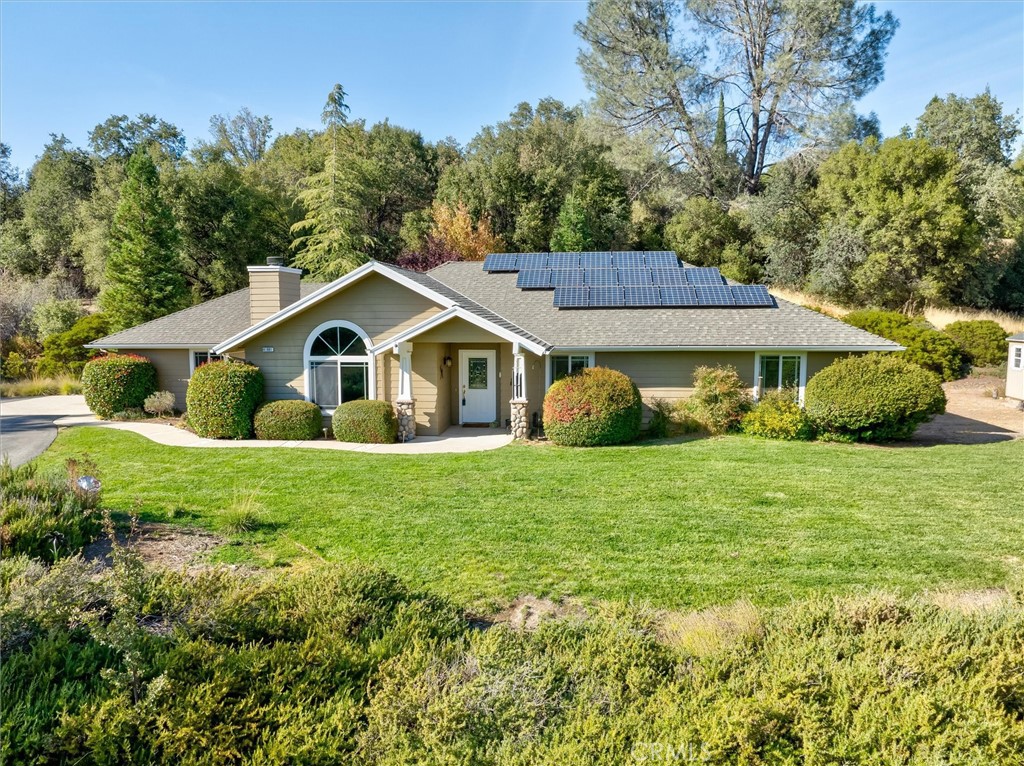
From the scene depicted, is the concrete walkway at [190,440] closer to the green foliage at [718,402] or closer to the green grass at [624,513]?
the green grass at [624,513]

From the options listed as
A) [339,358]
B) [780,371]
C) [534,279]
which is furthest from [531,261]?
[780,371]

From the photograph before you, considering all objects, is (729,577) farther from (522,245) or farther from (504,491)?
(522,245)

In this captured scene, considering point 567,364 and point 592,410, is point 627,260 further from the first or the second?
point 592,410

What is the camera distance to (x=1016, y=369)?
19609 mm

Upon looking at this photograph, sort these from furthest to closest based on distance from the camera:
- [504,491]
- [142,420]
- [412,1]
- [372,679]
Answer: [142,420]
[412,1]
[504,491]
[372,679]

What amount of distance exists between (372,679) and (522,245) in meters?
32.3

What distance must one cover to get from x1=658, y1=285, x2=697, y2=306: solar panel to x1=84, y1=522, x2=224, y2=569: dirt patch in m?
14.0

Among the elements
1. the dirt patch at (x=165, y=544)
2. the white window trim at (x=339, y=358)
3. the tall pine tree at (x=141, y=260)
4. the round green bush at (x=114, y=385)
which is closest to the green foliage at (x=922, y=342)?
the white window trim at (x=339, y=358)

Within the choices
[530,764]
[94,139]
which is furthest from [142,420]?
[94,139]

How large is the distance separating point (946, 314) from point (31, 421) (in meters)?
37.3

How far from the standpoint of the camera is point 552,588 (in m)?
6.30

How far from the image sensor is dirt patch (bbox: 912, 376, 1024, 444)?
1509cm

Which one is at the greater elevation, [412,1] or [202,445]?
[412,1]

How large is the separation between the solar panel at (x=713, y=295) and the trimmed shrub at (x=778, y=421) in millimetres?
3668
